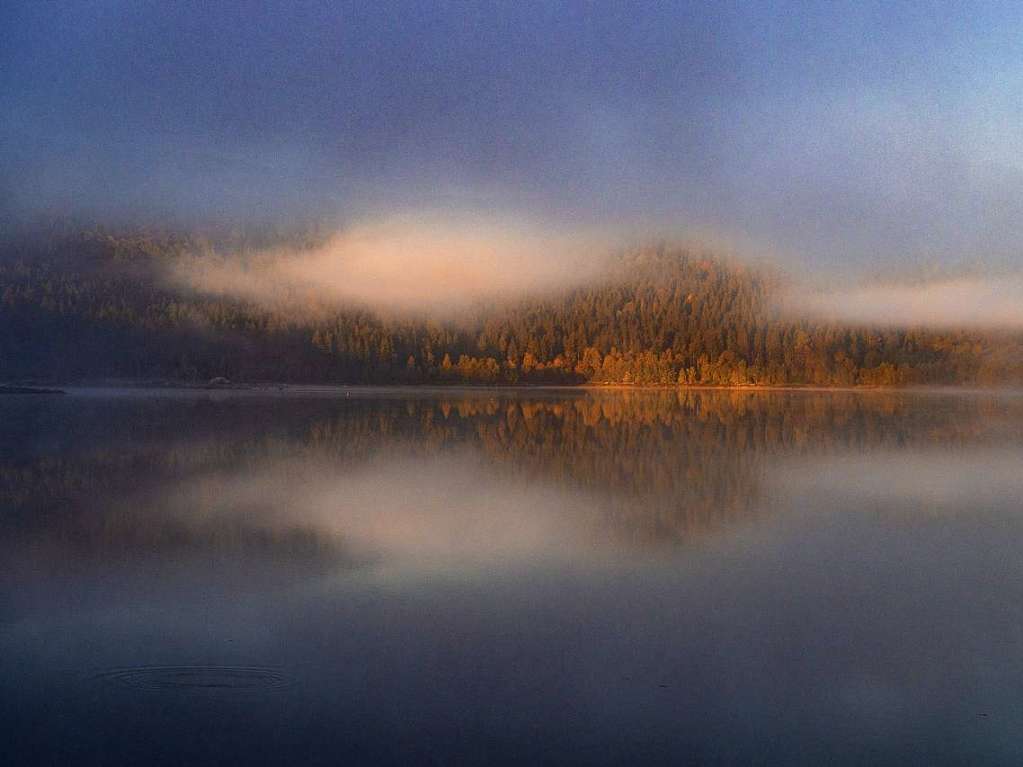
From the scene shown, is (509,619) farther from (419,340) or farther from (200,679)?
(419,340)

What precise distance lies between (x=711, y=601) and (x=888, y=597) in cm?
147

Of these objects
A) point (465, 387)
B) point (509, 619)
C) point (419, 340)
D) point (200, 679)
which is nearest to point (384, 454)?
point (509, 619)

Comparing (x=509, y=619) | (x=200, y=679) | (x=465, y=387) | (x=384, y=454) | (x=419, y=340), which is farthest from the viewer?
(x=419, y=340)

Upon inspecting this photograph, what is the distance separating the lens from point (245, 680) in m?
4.84

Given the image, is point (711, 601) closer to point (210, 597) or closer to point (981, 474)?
point (210, 597)

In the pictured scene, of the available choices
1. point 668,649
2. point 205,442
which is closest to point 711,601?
point 668,649

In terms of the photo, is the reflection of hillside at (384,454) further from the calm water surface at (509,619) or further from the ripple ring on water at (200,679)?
the ripple ring on water at (200,679)

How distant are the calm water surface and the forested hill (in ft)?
261

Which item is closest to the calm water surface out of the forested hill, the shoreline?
the shoreline

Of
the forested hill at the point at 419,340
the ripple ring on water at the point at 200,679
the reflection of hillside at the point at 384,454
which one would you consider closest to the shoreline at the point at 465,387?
the forested hill at the point at 419,340

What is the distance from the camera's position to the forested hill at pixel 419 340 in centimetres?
8738

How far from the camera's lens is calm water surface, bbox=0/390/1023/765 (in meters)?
4.26

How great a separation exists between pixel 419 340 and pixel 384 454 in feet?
288

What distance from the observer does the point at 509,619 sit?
5.85m
